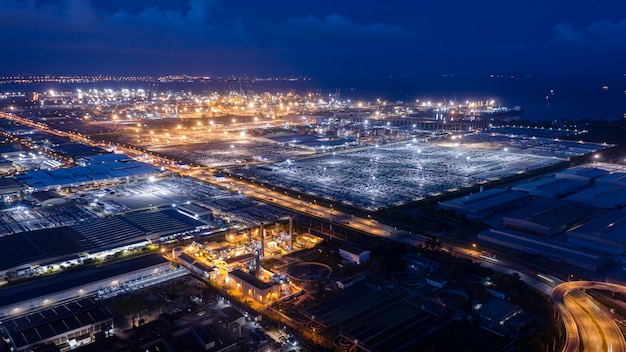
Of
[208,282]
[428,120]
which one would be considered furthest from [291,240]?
[428,120]

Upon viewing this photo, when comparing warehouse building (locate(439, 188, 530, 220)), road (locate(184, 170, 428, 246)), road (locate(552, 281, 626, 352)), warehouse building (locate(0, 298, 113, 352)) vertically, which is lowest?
warehouse building (locate(0, 298, 113, 352))

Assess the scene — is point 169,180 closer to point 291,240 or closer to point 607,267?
point 291,240

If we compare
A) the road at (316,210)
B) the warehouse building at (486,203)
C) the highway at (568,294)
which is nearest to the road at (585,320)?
the highway at (568,294)

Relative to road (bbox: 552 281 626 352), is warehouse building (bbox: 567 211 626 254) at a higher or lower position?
higher

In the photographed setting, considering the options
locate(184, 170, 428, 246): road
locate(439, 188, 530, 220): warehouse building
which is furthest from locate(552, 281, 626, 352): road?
locate(439, 188, 530, 220): warehouse building

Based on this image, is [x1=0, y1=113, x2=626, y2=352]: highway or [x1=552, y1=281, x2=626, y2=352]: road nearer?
[x1=552, y1=281, x2=626, y2=352]: road

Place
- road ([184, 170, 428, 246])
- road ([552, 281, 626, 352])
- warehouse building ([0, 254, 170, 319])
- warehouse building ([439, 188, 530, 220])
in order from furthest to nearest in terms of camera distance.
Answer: warehouse building ([439, 188, 530, 220]) → road ([184, 170, 428, 246]) → warehouse building ([0, 254, 170, 319]) → road ([552, 281, 626, 352])

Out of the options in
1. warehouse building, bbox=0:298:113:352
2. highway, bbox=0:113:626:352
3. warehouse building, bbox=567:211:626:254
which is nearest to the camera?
warehouse building, bbox=0:298:113:352

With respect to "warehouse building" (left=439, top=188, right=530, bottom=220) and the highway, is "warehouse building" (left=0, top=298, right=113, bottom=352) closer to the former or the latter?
the highway
